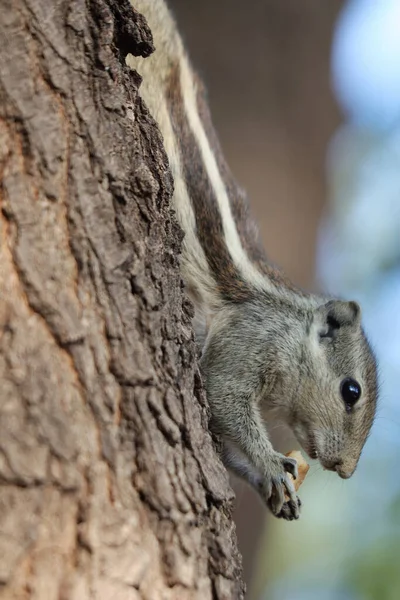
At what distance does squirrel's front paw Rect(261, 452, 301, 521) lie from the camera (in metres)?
2.63

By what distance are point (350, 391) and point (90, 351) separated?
1.74m

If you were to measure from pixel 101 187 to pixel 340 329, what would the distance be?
1.78m

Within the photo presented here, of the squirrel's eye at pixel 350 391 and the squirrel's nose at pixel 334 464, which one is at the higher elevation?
the squirrel's eye at pixel 350 391

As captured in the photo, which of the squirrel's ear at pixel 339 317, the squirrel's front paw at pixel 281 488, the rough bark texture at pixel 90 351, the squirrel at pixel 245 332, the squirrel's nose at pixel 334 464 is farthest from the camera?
the squirrel's ear at pixel 339 317

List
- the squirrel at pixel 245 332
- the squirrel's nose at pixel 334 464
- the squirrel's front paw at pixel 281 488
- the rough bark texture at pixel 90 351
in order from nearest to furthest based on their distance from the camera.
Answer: the rough bark texture at pixel 90 351 → the squirrel's front paw at pixel 281 488 → the squirrel at pixel 245 332 → the squirrel's nose at pixel 334 464

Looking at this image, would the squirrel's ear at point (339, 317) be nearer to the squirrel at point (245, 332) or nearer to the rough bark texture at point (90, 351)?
the squirrel at point (245, 332)

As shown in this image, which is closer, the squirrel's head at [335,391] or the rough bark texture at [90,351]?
the rough bark texture at [90,351]

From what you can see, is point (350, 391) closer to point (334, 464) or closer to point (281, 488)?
point (334, 464)

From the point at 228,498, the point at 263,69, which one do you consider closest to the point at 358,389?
the point at 228,498

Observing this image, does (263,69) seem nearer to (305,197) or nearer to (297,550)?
(305,197)

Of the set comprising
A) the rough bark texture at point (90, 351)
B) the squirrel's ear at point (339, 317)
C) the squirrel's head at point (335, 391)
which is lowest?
the rough bark texture at point (90, 351)

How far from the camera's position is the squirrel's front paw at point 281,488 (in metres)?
2.63

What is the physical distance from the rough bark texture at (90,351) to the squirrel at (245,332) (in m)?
0.92

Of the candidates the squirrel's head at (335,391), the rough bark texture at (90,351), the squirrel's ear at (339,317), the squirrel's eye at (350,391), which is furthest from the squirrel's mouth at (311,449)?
the rough bark texture at (90,351)
